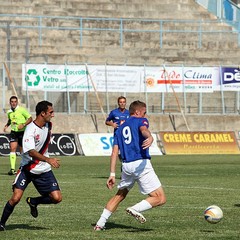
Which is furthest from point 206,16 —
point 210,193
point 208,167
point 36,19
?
point 210,193

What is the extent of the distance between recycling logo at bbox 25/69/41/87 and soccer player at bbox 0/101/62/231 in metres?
27.9

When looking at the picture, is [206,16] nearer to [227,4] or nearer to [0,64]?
[227,4]

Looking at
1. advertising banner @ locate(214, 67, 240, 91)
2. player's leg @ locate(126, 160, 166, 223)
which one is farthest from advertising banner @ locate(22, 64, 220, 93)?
player's leg @ locate(126, 160, 166, 223)

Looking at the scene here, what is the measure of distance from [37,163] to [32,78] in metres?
28.1

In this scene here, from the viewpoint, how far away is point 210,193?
823 inches

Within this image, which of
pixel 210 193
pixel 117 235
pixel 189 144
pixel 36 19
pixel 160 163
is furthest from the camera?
pixel 36 19

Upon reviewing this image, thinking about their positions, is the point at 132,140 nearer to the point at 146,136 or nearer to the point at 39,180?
the point at 146,136

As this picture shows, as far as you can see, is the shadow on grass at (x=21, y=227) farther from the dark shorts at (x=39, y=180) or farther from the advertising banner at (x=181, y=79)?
the advertising banner at (x=181, y=79)

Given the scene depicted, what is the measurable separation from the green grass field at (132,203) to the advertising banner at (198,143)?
34.7ft

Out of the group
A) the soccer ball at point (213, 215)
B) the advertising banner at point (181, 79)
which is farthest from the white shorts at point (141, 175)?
the advertising banner at point (181, 79)

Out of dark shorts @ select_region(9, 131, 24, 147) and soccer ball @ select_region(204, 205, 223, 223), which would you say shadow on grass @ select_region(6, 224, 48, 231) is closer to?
soccer ball @ select_region(204, 205, 223, 223)

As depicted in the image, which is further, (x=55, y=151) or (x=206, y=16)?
(x=206, y=16)

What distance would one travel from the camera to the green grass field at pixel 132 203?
1390 cm

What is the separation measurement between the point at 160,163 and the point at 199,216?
17.3 m
